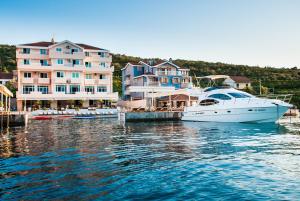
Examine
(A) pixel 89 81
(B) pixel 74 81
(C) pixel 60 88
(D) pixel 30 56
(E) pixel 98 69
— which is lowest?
(C) pixel 60 88

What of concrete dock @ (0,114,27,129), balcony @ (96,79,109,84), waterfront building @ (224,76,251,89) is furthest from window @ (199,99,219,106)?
waterfront building @ (224,76,251,89)

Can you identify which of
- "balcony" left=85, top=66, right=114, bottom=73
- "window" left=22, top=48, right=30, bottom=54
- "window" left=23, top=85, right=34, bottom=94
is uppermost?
"window" left=22, top=48, right=30, bottom=54

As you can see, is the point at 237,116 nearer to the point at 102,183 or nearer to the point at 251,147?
the point at 251,147

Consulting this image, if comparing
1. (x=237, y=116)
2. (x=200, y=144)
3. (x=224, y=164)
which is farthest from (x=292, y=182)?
(x=237, y=116)

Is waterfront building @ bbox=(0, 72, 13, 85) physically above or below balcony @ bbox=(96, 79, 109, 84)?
above

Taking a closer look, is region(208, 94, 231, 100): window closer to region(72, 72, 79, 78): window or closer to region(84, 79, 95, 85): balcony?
region(84, 79, 95, 85): balcony

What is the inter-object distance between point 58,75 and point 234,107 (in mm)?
36684

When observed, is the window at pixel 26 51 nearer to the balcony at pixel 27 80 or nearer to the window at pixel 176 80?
the balcony at pixel 27 80

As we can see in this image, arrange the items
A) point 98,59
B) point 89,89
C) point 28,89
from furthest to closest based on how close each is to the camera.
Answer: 1. point 98,59
2. point 89,89
3. point 28,89

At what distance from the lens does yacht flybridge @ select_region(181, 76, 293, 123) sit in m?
31.9

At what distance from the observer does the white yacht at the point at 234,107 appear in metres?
31.9

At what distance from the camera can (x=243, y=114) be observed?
33.1 meters

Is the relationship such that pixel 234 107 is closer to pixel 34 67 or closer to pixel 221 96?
pixel 221 96

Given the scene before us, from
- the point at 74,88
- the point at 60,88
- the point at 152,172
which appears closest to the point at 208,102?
the point at 152,172
